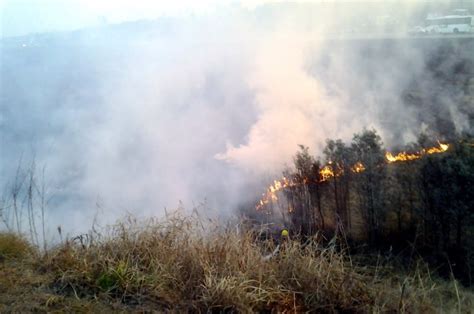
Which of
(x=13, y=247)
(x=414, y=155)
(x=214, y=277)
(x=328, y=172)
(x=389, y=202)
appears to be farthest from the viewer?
(x=414, y=155)

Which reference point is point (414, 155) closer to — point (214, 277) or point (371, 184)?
point (371, 184)

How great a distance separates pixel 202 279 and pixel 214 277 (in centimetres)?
12

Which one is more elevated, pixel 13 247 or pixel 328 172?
pixel 328 172

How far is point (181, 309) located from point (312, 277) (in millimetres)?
1099

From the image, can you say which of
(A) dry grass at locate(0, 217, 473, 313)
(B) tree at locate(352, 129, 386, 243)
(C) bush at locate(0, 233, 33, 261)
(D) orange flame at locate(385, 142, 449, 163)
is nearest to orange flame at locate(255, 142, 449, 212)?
(D) orange flame at locate(385, 142, 449, 163)

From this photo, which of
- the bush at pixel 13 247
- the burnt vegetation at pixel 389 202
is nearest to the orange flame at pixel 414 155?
the burnt vegetation at pixel 389 202

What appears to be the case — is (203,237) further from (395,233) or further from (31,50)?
(31,50)

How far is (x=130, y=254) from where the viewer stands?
3980 millimetres

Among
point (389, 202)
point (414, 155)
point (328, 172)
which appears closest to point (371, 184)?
point (389, 202)

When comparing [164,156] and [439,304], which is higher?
[164,156]

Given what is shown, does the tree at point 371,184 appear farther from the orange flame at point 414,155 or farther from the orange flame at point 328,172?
the orange flame at point 414,155

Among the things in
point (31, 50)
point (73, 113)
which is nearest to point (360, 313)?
point (73, 113)

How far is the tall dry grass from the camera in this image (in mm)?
3320

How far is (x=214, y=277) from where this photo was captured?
136 inches
